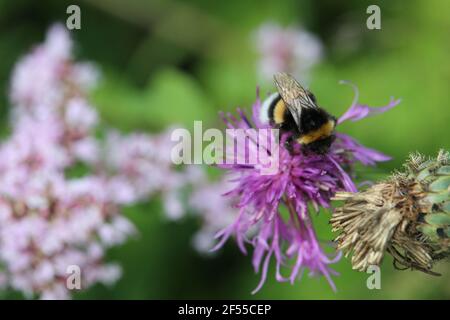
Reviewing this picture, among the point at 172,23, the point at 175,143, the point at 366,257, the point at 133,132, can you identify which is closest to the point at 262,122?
the point at 366,257

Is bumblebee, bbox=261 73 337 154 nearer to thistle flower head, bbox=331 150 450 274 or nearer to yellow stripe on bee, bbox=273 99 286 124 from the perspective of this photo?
yellow stripe on bee, bbox=273 99 286 124

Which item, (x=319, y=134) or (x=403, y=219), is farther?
(x=319, y=134)

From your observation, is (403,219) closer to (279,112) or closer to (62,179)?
(279,112)

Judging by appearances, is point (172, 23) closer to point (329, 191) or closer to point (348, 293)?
point (348, 293)

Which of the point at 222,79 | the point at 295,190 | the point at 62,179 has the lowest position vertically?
the point at 295,190

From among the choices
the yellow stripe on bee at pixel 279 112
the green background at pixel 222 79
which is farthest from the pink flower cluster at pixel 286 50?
the yellow stripe on bee at pixel 279 112

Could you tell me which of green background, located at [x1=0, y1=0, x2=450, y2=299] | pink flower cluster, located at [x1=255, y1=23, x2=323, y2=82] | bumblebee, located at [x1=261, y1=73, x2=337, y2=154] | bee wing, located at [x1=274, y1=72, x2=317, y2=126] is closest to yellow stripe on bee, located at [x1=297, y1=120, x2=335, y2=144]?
bumblebee, located at [x1=261, y1=73, x2=337, y2=154]

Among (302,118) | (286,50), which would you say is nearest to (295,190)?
(302,118)
